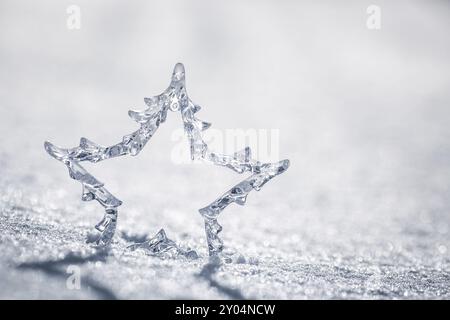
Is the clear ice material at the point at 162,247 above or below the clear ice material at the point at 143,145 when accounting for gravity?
below

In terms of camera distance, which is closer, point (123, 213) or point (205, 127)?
point (205, 127)

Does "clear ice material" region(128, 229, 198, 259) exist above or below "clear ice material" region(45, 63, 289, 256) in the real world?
below

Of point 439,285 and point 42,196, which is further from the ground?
point 42,196

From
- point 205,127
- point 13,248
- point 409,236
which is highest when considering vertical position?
point 205,127

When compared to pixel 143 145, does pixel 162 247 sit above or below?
below
